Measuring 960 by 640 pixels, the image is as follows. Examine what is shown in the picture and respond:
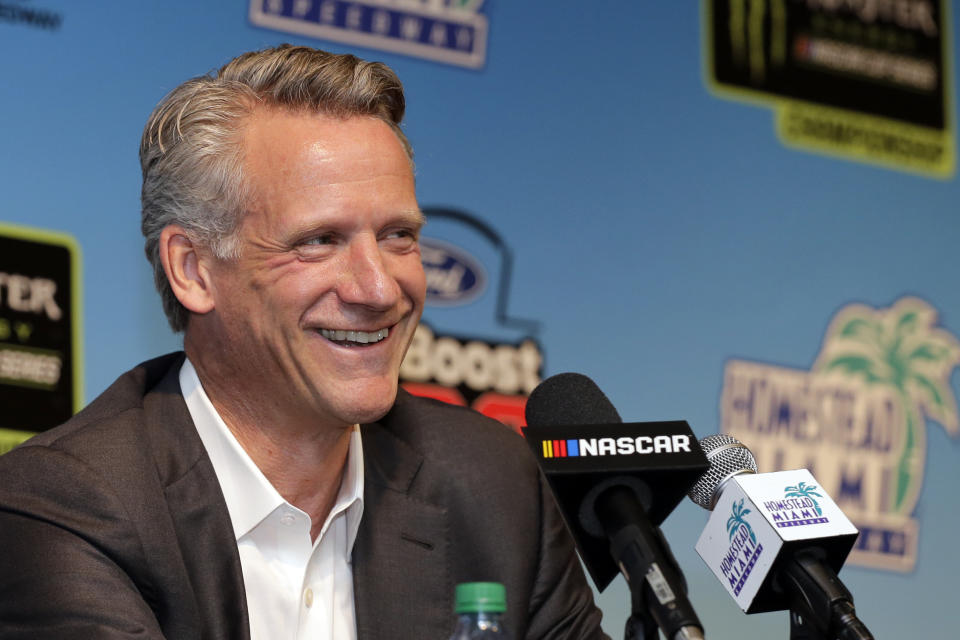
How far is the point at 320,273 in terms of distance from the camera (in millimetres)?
2127

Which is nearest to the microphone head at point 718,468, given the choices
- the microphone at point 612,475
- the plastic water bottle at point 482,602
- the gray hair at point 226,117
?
the microphone at point 612,475

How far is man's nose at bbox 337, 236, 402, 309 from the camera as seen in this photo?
2104mm

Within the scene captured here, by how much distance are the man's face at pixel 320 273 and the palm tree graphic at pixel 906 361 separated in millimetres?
2172

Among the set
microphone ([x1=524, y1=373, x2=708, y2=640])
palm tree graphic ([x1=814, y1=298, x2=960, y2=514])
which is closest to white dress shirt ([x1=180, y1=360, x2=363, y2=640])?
microphone ([x1=524, y1=373, x2=708, y2=640])

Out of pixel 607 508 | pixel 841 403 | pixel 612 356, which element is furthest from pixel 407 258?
pixel 841 403

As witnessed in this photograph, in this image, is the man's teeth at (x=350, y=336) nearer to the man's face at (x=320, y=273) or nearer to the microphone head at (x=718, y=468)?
the man's face at (x=320, y=273)

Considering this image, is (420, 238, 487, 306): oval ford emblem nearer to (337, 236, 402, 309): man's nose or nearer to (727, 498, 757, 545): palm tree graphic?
(337, 236, 402, 309): man's nose

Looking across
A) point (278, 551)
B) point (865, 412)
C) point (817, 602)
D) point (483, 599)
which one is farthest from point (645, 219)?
point (483, 599)

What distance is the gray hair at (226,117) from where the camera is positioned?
7.29ft

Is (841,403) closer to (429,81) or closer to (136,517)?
(429,81)

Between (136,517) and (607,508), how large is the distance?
85 centimetres

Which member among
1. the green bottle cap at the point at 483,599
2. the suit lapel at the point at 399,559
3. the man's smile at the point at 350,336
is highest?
the man's smile at the point at 350,336

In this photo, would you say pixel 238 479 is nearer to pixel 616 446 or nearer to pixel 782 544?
pixel 616 446

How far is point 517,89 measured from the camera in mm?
3674
